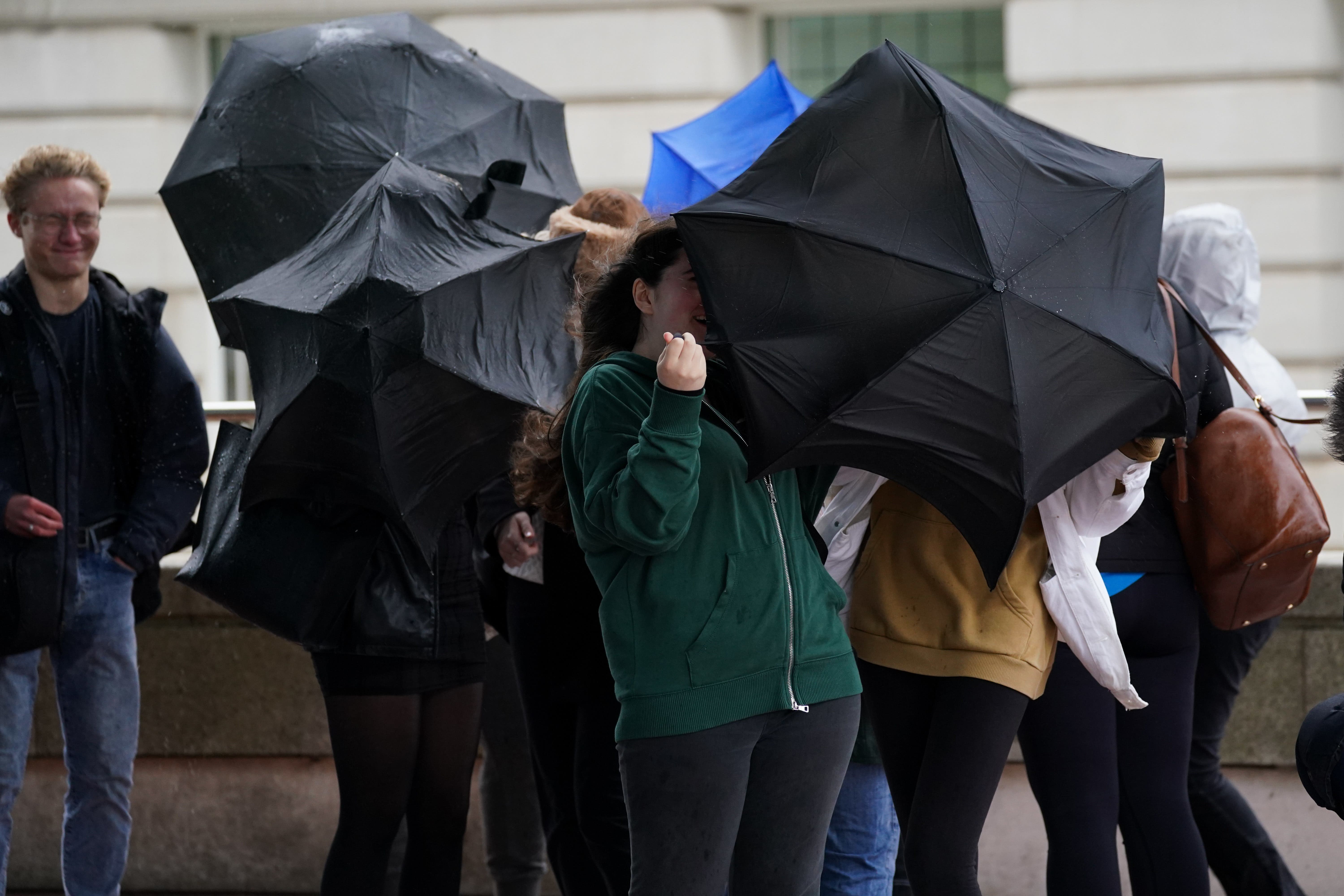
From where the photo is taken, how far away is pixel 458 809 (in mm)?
3904

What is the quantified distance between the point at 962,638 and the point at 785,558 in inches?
22.8

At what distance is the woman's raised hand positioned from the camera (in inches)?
107

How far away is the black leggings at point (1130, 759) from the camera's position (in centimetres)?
349

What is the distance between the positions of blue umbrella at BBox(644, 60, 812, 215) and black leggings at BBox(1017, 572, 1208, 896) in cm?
267

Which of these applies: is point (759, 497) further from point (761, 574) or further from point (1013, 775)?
point (1013, 775)

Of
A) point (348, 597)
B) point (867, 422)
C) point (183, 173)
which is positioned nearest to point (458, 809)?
point (348, 597)

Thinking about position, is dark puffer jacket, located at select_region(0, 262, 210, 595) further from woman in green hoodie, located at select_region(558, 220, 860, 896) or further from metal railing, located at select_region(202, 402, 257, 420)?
woman in green hoodie, located at select_region(558, 220, 860, 896)

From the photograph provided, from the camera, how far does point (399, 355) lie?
136 inches

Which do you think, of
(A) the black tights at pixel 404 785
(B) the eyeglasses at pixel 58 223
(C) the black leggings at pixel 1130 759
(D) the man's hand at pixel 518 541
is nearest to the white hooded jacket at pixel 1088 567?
(C) the black leggings at pixel 1130 759

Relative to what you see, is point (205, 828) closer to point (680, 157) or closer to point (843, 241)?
point (680, 157)

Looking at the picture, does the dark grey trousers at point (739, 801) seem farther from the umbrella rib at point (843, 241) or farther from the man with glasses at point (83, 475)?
the man with glasses at point (83, 475)

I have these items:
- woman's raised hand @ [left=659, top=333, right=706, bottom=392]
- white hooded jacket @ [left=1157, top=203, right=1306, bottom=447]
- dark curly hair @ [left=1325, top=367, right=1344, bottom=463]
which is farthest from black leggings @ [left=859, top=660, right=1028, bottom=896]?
white hooded jacket @ [left=1157, top=203, right=1306, bottom=447]

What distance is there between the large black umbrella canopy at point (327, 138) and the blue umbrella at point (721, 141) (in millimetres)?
1150

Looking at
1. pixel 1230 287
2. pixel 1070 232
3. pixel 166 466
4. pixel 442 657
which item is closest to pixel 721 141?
pixel 1230 287
